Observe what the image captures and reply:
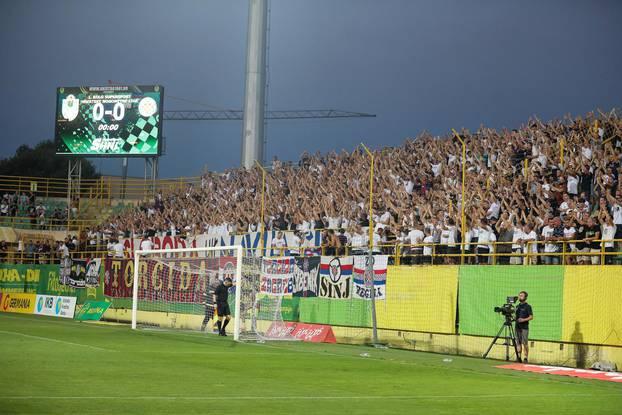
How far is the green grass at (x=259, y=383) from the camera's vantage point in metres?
14.0

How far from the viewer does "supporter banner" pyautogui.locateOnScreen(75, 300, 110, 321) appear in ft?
139

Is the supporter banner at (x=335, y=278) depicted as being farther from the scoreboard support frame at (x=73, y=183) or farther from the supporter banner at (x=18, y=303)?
the scoreboard support frame at (x=73, y=183)

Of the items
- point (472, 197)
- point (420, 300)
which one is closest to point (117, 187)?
point (472, 197)

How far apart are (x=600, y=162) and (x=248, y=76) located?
1216 inches

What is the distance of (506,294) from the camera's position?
26.5 meters

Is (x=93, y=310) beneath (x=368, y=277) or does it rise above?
beneath

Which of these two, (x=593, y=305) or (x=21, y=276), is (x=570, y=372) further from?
(x=21, y=276)

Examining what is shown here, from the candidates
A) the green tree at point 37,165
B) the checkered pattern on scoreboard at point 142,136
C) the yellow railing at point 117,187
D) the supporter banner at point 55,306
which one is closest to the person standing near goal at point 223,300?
the supporter banner at point 55,306

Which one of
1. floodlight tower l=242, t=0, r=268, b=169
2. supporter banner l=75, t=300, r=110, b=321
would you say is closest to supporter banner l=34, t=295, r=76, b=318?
supporter banner l=75, t=300, r=110, b=321

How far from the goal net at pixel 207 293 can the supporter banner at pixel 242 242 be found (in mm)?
1752

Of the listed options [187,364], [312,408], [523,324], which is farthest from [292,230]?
[312,408]

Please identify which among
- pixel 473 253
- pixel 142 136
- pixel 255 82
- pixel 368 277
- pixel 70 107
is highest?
pixel 255 82

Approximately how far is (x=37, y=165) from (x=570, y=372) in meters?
96.1

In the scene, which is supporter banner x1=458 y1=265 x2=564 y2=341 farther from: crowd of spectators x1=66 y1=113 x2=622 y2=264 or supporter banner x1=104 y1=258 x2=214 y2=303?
supporter banner x1=104 y1=258 x2=214 y2=303
